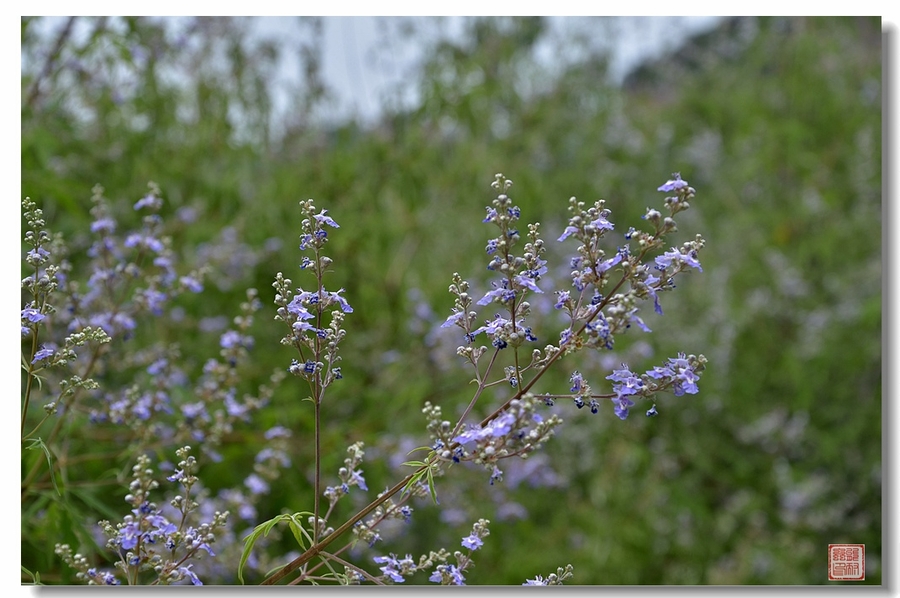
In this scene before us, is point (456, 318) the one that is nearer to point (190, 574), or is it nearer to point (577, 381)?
point (577, 381)

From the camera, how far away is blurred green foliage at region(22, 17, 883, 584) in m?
2.60

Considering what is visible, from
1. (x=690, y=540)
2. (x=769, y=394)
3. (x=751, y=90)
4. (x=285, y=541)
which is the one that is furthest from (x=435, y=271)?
(x=751, y=90)

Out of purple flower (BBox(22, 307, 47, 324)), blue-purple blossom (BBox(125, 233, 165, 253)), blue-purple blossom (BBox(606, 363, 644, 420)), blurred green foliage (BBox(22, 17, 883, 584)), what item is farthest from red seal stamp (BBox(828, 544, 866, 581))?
purple flower (BBox(22, 307, 47, 324))

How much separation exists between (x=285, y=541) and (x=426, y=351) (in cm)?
77

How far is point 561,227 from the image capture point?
412cm

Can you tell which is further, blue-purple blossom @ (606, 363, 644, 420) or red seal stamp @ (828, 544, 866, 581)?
red seal stamp @ (828, 544, 866, 581)

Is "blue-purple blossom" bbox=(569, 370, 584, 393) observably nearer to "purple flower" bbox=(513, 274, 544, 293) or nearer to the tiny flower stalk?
"purple flower" bbox=(513, 274, 544, 293)

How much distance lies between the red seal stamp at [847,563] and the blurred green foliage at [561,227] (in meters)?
0.79

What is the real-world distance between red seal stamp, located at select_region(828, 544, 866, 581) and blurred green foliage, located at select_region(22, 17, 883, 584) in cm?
79

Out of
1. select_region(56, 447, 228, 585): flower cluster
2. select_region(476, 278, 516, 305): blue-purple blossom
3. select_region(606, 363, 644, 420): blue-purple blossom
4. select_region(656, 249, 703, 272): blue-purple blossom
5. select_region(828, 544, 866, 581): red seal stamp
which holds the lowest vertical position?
select_region(828, 544, 866, 581): red seal stamp

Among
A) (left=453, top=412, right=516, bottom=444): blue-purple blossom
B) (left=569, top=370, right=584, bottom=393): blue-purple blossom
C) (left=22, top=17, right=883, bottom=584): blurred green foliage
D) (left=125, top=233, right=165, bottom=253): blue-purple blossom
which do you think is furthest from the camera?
(left=22, top=17, right=883, bottom=584): blurred green foliage

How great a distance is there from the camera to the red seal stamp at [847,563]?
7.04 feet

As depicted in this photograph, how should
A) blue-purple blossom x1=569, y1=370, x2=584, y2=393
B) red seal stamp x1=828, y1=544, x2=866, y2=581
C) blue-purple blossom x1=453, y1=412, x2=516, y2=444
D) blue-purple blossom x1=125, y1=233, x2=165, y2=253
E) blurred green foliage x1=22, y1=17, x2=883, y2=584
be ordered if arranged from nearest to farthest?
1. blue-purple blossom x1=453, y1=412, x2=516, y2=444
2. blue-purple blossom x1=569, y1=370, x2=584, y2=393
3. blue-purple blossom x1=125, y1=233, x2=165, y2=253
4. red seal stamp x1=828, y1=544, x2=866, y2=581
5. blurred green foliage x1=22, y1=17, x2=883, y2=584

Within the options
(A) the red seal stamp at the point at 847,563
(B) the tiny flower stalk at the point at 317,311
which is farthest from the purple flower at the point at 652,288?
(A) the red seal stamp at the point at 847,563
